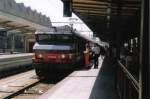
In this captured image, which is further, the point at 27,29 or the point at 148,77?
the point at 27,29

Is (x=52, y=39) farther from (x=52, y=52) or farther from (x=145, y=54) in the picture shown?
(x=145, y=54)

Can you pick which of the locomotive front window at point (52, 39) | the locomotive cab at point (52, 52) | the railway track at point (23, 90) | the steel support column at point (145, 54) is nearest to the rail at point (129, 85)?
the steel support column at point (145, 54)

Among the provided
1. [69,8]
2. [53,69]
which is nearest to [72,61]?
[53,69]

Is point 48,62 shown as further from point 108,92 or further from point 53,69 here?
point 108,92

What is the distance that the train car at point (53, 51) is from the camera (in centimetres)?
2347

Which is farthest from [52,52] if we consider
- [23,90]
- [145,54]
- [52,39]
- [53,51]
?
[145,54]

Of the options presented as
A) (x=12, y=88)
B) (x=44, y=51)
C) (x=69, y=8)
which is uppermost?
(x=69, y=8)

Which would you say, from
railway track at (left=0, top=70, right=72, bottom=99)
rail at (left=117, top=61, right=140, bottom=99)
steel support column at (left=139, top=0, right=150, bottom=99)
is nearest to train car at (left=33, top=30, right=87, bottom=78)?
railway track at (left=0, top=70, right=72, bottom=99)

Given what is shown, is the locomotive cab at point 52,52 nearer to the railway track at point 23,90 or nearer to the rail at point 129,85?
the railway track at point 23,90

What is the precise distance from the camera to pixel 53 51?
77.1 feet

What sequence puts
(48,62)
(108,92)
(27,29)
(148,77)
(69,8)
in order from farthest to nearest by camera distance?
(27,29)
(48,62)
(108,92)
(69,8)
(148,77)

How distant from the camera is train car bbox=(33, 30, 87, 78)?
77.0 ft

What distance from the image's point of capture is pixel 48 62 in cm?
2347

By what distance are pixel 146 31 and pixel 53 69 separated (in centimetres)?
1878
